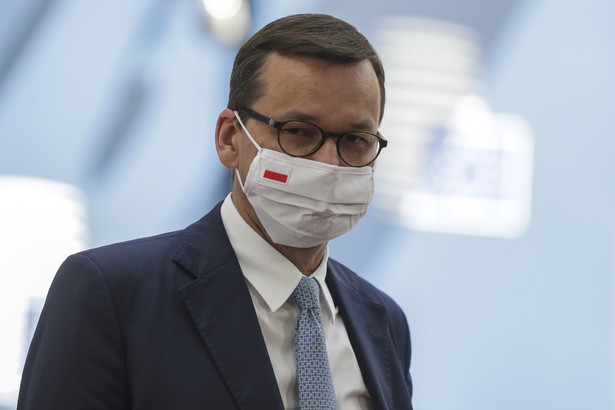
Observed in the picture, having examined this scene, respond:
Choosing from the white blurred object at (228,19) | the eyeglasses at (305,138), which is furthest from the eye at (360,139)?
the white blurred object at (228,19)

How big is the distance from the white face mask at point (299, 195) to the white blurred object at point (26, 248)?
121 cm

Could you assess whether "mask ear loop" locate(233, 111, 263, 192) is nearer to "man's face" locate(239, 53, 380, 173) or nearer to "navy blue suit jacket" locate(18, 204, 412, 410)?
"man's face" locate(239, 53, 380, 173)

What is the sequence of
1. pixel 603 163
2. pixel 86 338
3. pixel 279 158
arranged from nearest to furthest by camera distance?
pixel 86 338, pixel 279 158, pixel 603 163

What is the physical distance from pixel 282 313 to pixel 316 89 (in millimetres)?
490

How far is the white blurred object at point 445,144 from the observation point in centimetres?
283

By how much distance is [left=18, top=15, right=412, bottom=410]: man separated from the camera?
1280mm

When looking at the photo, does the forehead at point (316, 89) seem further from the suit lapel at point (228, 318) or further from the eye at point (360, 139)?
the suit lapel at point (228, 318)

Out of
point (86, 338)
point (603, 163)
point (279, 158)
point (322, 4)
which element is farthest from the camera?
point (603, 163)

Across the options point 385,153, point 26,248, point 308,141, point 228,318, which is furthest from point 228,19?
point 228,318

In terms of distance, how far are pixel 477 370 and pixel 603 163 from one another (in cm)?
109

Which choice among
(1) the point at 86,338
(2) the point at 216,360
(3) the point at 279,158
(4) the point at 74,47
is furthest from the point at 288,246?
(4) the point at 74,47

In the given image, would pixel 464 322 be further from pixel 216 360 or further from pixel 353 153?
pixel 216 360

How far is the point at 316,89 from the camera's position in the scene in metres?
1.46

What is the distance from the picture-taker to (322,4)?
A: 9.31 ft
